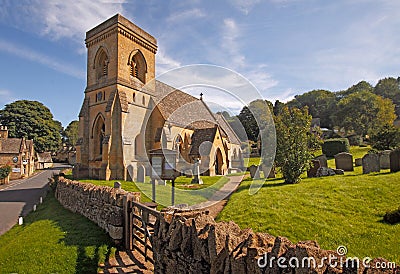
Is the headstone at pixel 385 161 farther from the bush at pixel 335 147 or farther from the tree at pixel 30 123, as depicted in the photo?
the tree at pixel 30 123

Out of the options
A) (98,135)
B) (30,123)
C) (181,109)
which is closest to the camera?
(98,135)

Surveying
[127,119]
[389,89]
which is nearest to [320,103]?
[389,89]

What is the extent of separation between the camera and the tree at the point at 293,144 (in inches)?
633

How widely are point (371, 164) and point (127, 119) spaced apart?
20.1 metres

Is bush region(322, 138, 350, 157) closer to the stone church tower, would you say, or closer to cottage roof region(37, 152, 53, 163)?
the stone church tower

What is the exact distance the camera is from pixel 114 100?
24.2m

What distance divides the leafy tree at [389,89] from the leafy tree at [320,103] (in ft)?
42.7

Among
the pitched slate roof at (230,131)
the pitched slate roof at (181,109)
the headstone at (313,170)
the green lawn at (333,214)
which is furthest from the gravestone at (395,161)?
the pitched slate roof at (230,131)

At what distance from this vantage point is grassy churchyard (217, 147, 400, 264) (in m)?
6.74

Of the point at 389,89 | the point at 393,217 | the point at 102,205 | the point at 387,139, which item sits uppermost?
the point at 389,89

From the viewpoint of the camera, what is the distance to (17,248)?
7.75m

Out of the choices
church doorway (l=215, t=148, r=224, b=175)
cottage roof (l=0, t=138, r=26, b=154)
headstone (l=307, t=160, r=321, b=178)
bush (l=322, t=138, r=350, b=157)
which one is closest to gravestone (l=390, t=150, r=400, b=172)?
headstone (l=307, t=160, r=321, b=178)

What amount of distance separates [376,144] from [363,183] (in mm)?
15660

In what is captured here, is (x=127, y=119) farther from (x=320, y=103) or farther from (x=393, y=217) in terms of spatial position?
(x=320, y=103)
